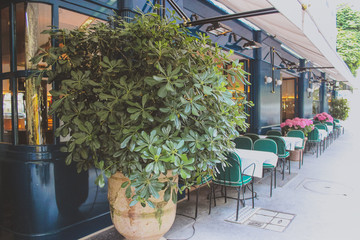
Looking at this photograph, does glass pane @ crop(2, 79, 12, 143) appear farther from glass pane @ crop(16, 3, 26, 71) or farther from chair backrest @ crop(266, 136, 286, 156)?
chair backrest @ crop(266, 136, 286, 156)

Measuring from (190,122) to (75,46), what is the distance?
123cm

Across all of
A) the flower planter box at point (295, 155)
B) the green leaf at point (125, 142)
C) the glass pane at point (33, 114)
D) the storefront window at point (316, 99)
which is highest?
the storefront window at point (316, 99)

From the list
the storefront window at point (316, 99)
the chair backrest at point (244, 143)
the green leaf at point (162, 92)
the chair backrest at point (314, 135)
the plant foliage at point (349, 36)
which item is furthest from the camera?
the plant foliage at point (349, 36)

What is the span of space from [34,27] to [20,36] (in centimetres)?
19

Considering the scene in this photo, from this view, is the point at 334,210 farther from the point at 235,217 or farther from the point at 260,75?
the point at 260,75

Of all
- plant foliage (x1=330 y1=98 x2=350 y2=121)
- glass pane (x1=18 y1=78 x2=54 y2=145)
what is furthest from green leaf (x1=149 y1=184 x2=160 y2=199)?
plant foliage (x1=330 y1=98 x2=350 y2=121)

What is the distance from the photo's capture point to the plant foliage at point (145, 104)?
1.96 m

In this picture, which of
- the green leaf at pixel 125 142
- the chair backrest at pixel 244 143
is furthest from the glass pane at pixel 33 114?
the chair backrest at pixel 244 143

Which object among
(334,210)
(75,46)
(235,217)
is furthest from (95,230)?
(334,210)

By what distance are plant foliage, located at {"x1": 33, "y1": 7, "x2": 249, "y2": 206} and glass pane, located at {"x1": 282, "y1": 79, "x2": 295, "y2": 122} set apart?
11.2 m

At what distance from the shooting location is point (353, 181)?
18.4 ft

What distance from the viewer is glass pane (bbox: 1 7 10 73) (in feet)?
10.1

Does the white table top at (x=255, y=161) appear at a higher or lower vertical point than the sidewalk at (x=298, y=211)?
higher

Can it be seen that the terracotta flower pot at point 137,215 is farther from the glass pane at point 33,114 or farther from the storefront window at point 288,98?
the storefront window at point 288,98
